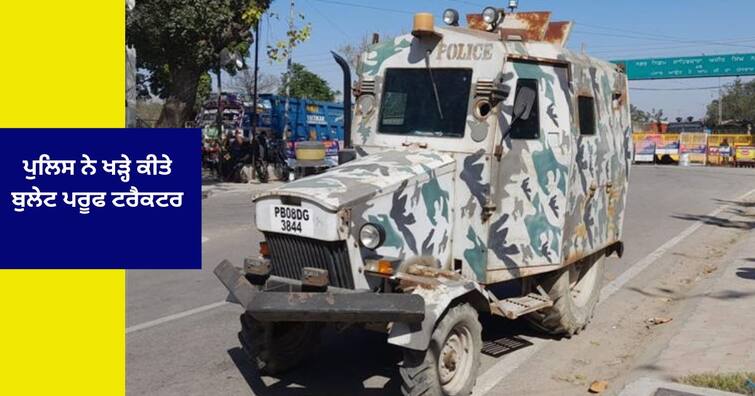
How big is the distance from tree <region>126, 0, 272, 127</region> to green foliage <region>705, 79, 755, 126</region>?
7328cm

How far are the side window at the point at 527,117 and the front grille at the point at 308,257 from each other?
184 centimetres

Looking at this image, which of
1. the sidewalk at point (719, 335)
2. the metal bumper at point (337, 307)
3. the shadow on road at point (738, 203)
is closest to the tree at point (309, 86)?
the shadow on road at point (738, 203)

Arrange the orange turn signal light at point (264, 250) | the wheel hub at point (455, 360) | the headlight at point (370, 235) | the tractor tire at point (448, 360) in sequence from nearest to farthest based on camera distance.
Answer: the tractor tire at point (448, 360) < the headlight at point (370, 235) < the wheel hub at point (455, 360) < the orange turn signal light at point (264, 250)

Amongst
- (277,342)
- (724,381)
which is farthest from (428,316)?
(724,381)

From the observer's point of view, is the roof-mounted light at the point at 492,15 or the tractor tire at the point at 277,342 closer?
the tractor tire at the point at 277,342

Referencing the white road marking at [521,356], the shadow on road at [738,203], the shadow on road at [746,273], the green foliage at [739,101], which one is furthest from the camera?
the green foliage at [739,101]

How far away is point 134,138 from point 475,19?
3356 mm

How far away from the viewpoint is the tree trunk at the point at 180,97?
2130cm

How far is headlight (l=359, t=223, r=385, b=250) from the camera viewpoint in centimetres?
524

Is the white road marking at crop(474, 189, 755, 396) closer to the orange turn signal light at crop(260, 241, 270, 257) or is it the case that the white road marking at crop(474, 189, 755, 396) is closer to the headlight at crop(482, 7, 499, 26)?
the orange turn signal light at crop(260, 241, 270, 257)

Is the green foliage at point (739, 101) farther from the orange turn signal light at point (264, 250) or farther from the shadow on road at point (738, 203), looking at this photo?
the orange turn signal light at point (264, 250)

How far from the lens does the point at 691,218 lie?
17016 mm

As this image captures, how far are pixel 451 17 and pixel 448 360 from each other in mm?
3004

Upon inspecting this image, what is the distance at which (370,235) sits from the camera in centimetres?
525
